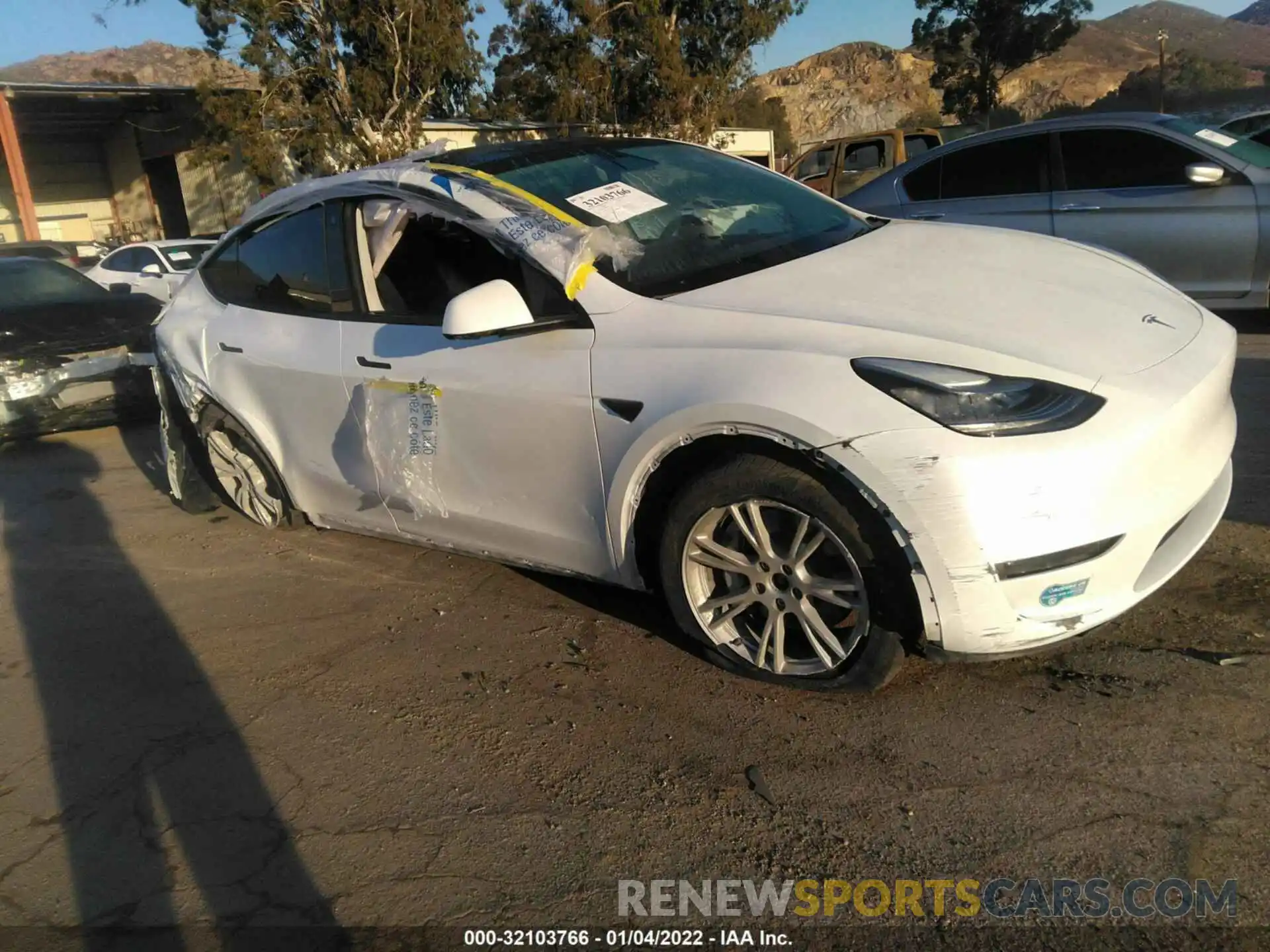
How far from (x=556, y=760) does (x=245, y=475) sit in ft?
8.56

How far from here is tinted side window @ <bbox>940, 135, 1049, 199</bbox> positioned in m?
7.12

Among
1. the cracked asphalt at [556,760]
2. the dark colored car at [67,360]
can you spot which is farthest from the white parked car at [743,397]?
the dark colored car at [67,360]

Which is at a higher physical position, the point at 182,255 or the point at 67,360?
the point at 182,255

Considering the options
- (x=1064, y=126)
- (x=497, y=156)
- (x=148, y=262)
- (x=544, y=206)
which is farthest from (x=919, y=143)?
(x=544, y=206)

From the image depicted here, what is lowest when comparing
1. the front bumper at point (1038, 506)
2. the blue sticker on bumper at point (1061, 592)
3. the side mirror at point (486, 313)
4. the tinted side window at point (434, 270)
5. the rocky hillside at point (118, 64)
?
the blue sticker on bumper at point (1061, 592)

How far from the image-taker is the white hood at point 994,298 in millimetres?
2645

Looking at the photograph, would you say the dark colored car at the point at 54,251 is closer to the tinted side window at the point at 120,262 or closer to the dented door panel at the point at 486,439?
the tinted side window at the point at 120,262

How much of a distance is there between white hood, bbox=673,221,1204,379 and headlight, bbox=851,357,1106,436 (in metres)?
0.11

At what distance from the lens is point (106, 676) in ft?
11.8

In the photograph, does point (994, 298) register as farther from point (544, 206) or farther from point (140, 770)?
point (140, 770)

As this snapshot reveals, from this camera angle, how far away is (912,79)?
85875mm

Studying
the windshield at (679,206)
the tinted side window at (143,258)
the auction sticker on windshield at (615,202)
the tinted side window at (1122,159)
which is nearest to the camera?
the windshield at (679,206)

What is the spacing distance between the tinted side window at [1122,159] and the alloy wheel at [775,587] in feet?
17.6

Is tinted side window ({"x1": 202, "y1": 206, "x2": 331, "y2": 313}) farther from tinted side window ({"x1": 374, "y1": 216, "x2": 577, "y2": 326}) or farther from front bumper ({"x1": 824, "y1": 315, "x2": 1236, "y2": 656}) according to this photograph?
front bumper ({"x1": 824, "y1": 315, "x2": 1236, "y2": 656})
